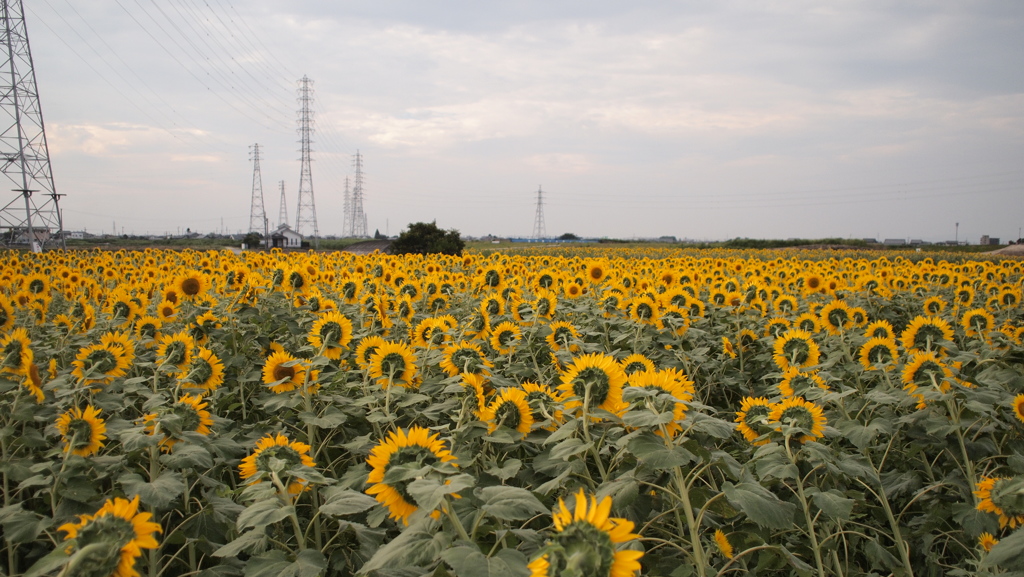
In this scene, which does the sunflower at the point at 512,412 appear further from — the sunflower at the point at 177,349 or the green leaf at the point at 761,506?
the sunflower at the point at 177,349

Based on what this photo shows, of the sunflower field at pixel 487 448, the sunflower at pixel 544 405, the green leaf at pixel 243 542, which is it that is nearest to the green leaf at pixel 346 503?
the sunflower field at pixel 487 448

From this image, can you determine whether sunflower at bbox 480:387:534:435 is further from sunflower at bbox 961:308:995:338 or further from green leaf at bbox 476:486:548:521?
sunflower at bbox 961:308:995:338

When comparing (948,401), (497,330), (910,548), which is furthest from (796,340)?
(497,330)

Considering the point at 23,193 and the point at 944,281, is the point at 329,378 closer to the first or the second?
the point at 944,281

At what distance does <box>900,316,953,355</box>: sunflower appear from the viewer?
341cm

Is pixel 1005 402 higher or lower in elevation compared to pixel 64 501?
higher

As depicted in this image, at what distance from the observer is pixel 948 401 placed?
8.20ft

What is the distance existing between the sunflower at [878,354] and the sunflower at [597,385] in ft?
7.31

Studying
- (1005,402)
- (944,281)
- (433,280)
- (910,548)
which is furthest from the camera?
(944,281)

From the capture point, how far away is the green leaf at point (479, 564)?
3.80ft

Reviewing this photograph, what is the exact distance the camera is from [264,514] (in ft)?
4.67

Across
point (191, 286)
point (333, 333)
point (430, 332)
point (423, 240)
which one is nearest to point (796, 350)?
point (430, 332)

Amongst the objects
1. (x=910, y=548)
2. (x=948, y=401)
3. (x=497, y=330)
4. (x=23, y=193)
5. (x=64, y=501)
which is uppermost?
(x=23, y=193)

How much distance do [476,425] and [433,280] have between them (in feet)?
11.9
